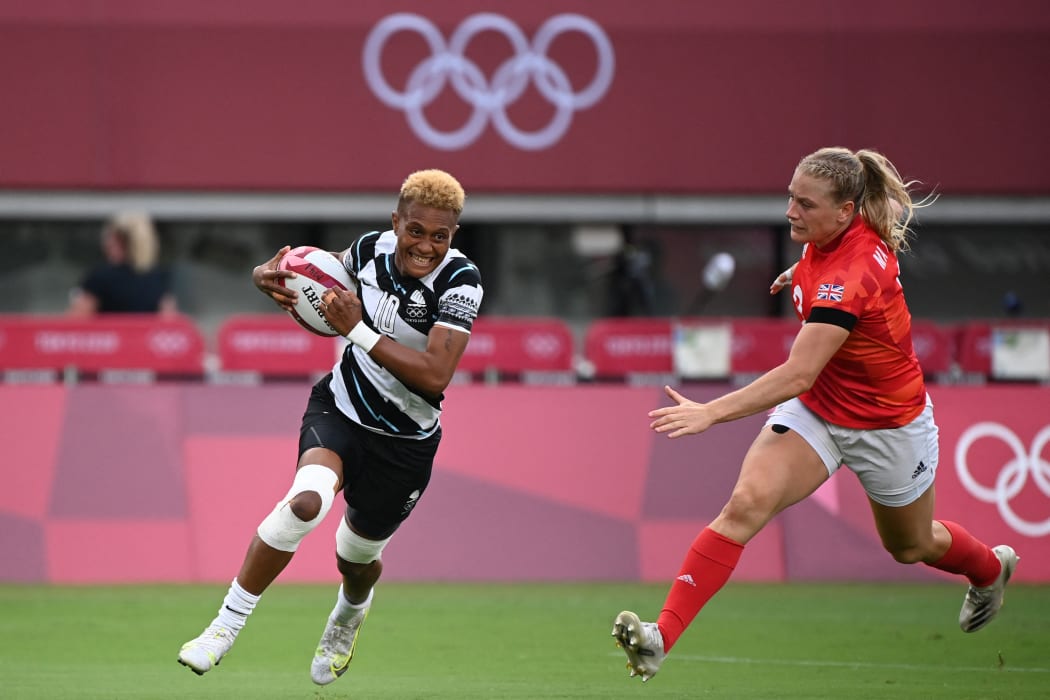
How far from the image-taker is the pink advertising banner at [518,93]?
15.5 m

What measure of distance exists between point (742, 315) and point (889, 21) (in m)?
3.47

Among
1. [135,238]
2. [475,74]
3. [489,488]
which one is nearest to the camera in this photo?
[489,488]

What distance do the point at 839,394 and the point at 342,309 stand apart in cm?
235

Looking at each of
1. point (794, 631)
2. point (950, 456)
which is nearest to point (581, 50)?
point (950, 456)

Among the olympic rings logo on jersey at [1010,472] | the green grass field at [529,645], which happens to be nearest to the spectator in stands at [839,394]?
the green grass field at [529,645]

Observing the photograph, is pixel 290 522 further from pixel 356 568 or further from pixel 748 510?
pixel 748 510

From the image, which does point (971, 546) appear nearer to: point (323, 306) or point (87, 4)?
point (323, 306)

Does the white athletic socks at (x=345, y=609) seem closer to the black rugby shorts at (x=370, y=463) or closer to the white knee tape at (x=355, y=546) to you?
the white knee tape at (x=355, y=546)

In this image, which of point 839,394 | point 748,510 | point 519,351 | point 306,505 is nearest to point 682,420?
point 748,510

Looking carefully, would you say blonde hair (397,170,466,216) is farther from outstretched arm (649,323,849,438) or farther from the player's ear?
the player's ear

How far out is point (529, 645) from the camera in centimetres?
945

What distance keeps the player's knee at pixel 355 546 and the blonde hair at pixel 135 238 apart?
624 centimetres

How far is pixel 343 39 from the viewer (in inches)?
616

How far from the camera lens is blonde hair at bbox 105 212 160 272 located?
43.9 feet
